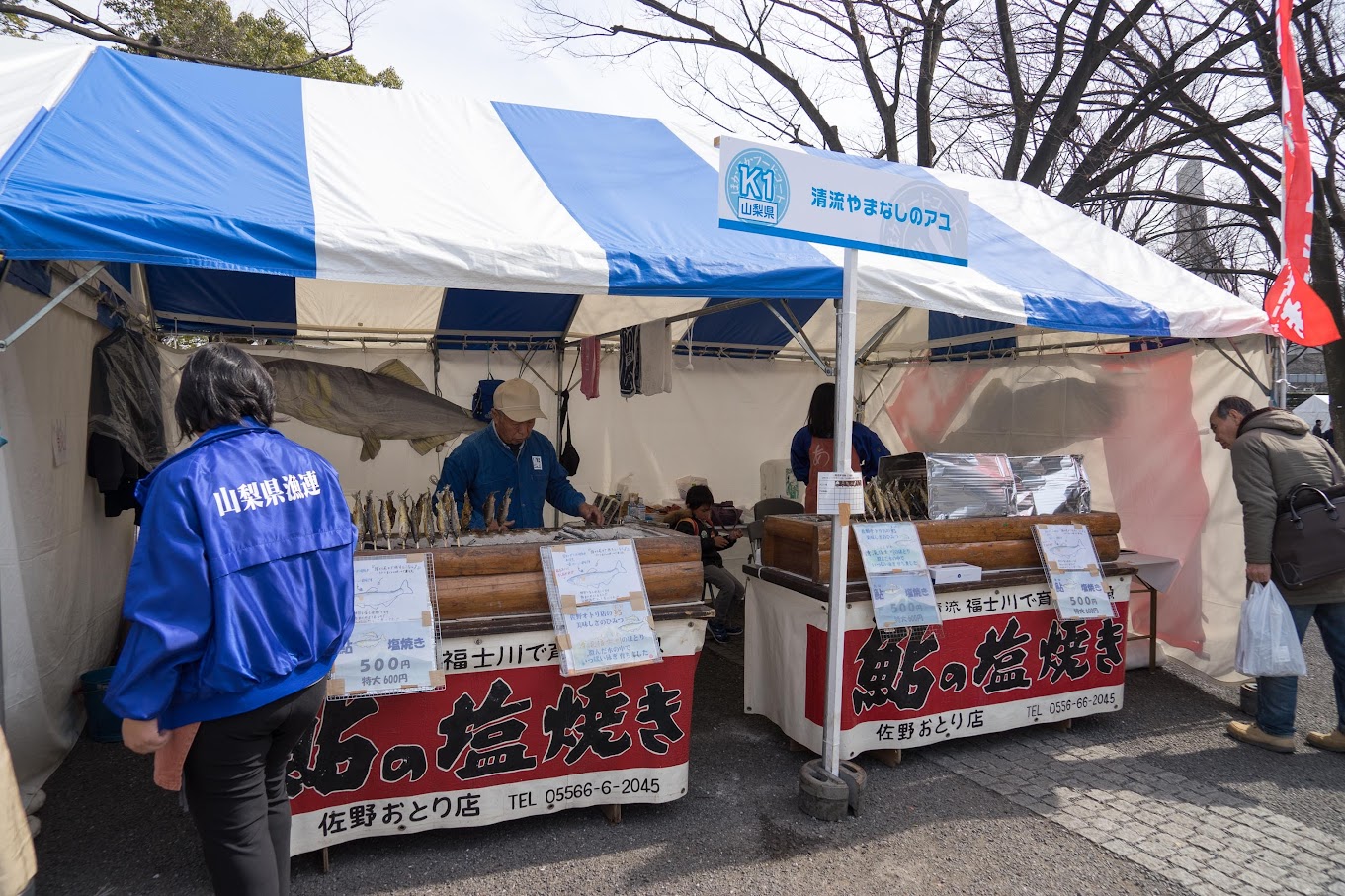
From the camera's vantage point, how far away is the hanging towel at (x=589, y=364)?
5.96 meters

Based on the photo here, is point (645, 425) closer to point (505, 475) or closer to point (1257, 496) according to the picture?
point (505, 475)

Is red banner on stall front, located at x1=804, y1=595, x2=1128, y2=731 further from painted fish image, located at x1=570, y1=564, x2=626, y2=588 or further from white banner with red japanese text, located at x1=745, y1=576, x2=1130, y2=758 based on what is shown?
painted fish image, located at x1=570, y1=564, x2=626, y2=588

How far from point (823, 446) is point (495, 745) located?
3.02 metres

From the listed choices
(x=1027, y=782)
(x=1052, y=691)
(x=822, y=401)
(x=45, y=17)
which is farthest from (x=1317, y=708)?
(x=45, y=17)

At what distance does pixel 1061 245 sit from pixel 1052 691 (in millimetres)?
2321

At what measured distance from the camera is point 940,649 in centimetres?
355

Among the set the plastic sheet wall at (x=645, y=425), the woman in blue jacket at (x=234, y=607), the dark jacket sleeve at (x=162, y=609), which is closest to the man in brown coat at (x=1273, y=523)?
the woman in blue jacket at (x=234, y=607)

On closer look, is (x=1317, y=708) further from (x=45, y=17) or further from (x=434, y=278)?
(x=45, y=17)

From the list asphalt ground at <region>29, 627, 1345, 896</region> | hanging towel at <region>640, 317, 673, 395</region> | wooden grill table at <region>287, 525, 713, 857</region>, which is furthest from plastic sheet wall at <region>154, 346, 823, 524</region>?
wooden grill table at <region>287, 525, 713, 857</region>


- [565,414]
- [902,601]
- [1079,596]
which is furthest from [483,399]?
[1079,596]

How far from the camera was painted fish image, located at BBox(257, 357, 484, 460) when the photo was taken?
16.0 ft

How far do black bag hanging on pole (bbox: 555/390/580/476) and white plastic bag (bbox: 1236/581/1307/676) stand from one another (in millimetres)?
4081

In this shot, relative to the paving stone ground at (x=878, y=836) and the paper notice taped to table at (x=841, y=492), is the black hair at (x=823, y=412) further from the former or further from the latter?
the paper notice taped to table at (x=841, y=492)

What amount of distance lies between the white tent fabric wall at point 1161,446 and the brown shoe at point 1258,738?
2.73 feet
